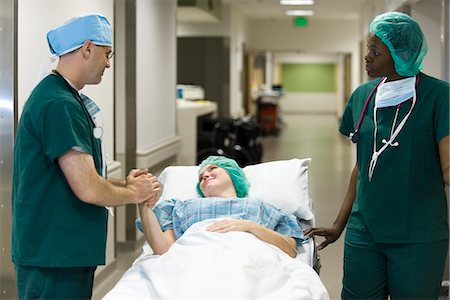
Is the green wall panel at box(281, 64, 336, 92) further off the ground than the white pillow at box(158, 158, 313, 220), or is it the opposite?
the green wall panel at box(281, 64, 336, 92)

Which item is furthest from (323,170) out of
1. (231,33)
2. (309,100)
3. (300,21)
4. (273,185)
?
(309,100)

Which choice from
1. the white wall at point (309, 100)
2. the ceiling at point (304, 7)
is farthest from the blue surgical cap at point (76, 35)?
the white wall at point (309, 100)

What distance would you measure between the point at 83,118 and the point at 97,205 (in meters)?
0.31

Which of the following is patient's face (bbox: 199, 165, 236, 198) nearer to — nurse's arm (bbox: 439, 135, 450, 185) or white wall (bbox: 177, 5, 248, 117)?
nurse's arm (bbox: 439, 135, 450, 185)

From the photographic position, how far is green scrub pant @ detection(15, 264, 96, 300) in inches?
99.8

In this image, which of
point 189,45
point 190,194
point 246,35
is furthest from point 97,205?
point 246,35

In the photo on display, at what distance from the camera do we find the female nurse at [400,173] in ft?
9.01

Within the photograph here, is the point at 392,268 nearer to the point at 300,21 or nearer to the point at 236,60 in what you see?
the point at 236,60

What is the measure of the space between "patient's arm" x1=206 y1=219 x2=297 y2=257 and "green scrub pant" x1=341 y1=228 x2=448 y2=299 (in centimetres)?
26

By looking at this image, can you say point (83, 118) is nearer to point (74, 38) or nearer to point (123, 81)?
point (74, 38)

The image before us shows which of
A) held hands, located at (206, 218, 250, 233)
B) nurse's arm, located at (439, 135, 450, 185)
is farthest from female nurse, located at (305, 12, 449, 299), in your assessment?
held hands, located at (206, 218, 250, 233)

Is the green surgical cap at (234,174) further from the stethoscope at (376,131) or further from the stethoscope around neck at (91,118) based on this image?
the stethoscope around neck at (91,118)

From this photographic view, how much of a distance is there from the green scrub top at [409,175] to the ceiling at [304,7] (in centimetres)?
861

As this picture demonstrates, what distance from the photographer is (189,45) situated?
12.2 meters
